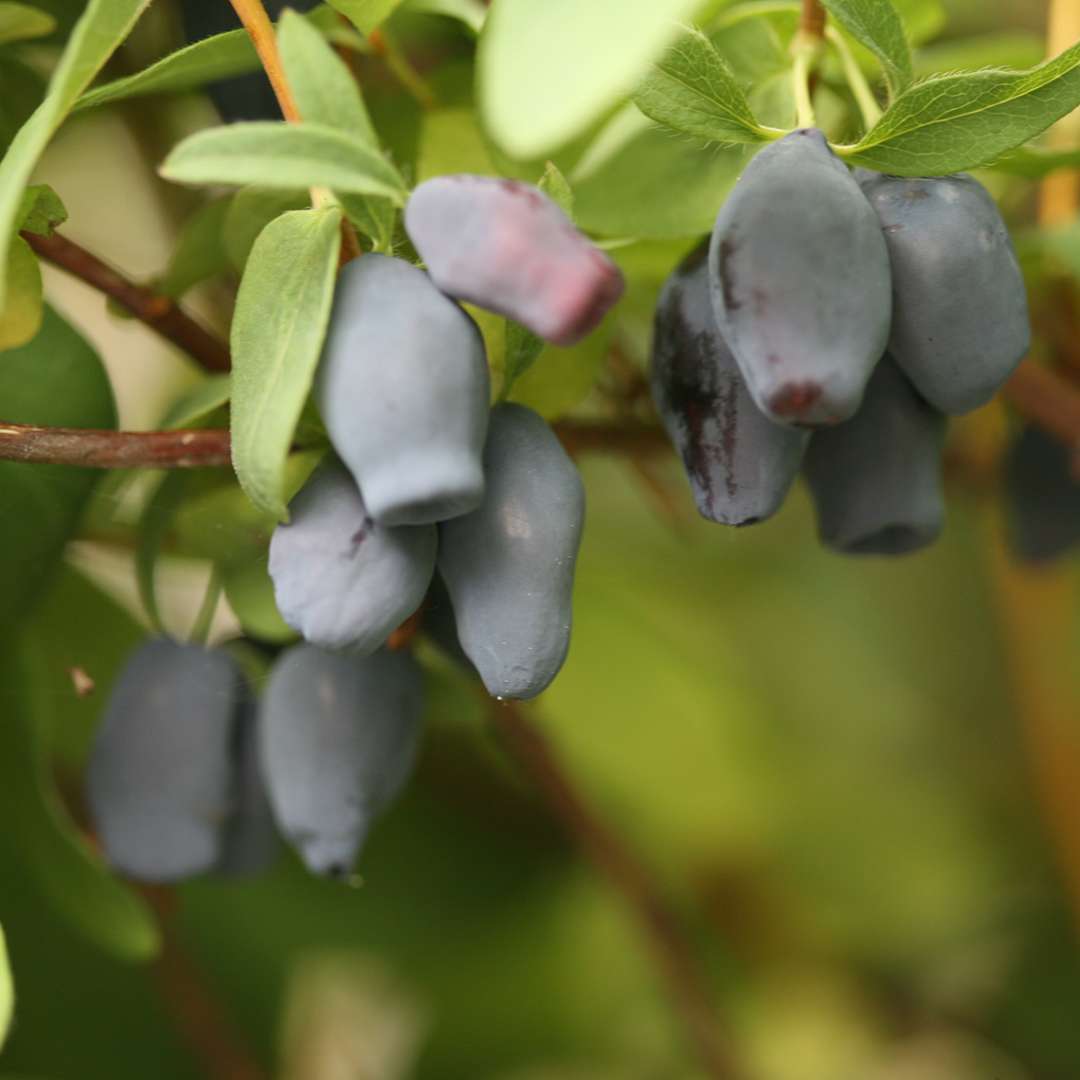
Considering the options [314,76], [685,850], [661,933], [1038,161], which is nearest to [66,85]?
[314,76]

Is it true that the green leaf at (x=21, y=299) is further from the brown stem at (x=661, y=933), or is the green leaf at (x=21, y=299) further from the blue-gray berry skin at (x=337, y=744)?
the brown stem at (x=661, y=933)

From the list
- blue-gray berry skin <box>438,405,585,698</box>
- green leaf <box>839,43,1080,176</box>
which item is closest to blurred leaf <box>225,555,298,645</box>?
blue-gray berry skin <box>438,405,585,698</box>

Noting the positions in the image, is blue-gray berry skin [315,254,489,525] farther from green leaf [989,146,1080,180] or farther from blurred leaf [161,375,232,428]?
green leaf [989,146,1080,180]

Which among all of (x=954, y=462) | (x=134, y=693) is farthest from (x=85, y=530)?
(x=954, y=462)

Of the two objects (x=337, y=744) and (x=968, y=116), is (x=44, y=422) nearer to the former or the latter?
(x=337, y=744)

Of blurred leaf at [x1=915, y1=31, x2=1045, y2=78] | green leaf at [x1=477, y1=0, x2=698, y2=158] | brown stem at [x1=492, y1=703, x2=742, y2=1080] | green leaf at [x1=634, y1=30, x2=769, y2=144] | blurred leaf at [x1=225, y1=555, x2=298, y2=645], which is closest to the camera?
green leaf at [x1=477, y1=0, x2=698, y2=158]

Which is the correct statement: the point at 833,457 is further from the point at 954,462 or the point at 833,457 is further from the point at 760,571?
the point at 760,571

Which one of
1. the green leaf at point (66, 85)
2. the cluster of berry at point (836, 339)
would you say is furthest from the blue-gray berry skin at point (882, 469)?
the green leaf at point (66, 85)
